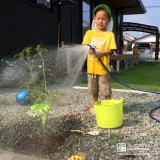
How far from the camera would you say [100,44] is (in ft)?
9.10

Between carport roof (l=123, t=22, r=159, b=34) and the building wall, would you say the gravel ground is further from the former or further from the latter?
carport roof (l=123, t=22, r=159, b=34)

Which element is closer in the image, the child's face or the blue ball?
the child's face

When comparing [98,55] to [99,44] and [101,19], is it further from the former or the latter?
[101,19]

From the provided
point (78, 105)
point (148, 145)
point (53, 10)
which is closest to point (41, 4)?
point (53, 10)

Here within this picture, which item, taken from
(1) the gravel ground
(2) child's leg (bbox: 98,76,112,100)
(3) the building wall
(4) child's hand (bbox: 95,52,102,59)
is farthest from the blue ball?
(3) the building wall

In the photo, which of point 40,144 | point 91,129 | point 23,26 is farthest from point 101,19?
point 23,26

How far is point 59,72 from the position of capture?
6348 millimetres

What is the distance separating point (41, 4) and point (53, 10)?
0.58 meters

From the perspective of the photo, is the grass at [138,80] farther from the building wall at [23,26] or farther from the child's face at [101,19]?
the child's face at [101,19]

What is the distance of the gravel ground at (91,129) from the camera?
1.97m

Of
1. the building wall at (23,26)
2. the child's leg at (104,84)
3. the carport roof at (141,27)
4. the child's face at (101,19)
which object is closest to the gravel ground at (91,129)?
the child's leg at (104,84)

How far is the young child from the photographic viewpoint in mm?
2725

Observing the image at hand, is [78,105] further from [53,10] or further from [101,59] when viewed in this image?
[53,10]

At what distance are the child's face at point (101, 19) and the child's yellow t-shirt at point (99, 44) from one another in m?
0.09
